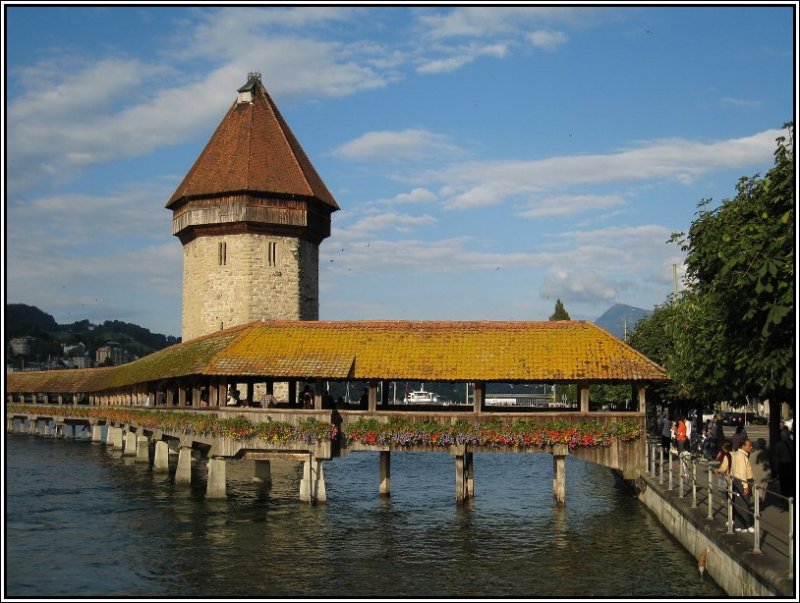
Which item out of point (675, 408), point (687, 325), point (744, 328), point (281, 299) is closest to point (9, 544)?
point (744, 328)

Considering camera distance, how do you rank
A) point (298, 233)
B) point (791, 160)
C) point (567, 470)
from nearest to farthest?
point (791, 160) < point (567, 470) < point (298, 233)

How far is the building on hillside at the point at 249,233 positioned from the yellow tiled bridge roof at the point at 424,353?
1607 centimetres

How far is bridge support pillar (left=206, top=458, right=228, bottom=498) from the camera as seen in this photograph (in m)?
28.5

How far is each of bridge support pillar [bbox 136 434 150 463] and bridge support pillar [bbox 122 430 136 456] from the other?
1936mm

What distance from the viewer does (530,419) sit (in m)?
26.0

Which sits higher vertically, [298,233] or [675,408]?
[298,233]

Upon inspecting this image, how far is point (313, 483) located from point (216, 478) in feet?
10.3

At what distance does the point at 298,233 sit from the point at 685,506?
101 feet

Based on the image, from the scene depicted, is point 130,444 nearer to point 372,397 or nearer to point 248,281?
point 248,281

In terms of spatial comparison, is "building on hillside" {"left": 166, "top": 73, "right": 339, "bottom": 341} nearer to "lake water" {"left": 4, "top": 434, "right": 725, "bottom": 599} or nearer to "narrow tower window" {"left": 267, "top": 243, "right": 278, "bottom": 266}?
"narrow tower window" {"left": 267, "top": 243, "right": 278, "bottom": 266}

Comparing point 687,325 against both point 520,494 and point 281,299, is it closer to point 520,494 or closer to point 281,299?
point 520,494

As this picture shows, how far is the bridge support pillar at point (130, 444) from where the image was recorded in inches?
1834

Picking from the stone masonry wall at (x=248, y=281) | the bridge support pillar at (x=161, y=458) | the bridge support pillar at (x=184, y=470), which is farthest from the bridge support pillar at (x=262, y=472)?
the stone masonry wall at (x=248, y=281)

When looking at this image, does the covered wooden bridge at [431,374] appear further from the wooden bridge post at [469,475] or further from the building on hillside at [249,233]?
the building on hillside at [249,233]
